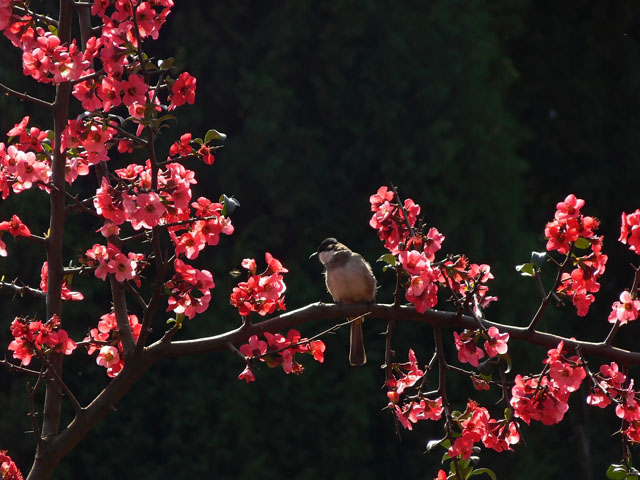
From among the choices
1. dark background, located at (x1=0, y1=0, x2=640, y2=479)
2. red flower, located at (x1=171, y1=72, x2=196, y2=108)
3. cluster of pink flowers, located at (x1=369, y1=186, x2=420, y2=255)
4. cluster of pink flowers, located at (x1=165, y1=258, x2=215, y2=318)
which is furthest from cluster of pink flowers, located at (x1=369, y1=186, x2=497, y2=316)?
dark background, located at (x1=0, y1=0, x2=640, y2=479)

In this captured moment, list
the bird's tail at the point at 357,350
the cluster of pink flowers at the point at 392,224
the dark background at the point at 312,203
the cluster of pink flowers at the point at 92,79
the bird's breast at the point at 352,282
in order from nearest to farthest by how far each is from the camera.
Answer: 1. the cluster of pink flowers at the point at 92,79
2. the cluster of pink flowers at the point at 392,224
3. the bird's tail at the point at 357,350
4. the bird's breast at the point at 352,282
5. the dark background at the point at 312,203

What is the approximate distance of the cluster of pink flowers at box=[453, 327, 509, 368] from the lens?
2354mm

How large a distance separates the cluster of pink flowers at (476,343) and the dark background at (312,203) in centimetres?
345

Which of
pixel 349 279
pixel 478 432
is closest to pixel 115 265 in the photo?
pixel 478 432

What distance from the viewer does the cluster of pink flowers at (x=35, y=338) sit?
2.31 meters

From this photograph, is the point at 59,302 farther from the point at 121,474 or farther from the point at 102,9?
the point at 121,474

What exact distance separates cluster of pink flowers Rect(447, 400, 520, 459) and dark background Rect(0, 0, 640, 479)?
3.41 m

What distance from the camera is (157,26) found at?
2.49 meters

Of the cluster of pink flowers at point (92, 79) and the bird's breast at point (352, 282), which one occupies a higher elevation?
the cluster of pink flowers at point (92, 79)

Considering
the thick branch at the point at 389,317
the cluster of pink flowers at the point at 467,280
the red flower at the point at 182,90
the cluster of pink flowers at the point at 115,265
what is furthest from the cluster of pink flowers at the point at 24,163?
the cluster of pink flowers at the point at 467,280

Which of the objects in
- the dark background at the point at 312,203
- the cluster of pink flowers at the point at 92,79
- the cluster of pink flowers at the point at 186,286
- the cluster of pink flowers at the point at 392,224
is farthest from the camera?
the dark background at the point at 312,203

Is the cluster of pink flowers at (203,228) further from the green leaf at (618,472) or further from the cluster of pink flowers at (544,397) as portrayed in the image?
the green leaf at (618,472)

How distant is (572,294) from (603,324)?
6.16 meters

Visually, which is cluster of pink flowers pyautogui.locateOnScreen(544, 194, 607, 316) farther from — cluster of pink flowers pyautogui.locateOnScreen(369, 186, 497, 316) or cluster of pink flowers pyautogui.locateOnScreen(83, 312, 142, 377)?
cluster of pink flowers pyautogui.locateOnScreen(83, 312, 142, 377)
